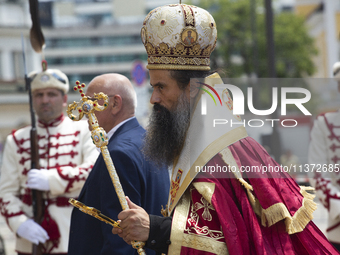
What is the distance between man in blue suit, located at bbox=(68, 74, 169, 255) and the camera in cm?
311

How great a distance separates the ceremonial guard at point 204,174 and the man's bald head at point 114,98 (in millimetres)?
734

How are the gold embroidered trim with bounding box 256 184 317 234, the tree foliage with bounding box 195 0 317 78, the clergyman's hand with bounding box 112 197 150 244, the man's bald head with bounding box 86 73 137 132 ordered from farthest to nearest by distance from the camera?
1. the tree foliage with bounding box 195 0 317 78
2. the man's bald head with bounding box 86 73 137 132
3. the clergyman's hand with bounding box 112 197 150 244
4. the gold embroidered trim with bounding box 256 184 317 234

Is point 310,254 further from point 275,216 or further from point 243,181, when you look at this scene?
point 243,181

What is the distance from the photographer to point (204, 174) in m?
2.55

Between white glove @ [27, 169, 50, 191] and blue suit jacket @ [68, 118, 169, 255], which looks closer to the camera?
blue suit jacket @ [68, 118, 169, 255]

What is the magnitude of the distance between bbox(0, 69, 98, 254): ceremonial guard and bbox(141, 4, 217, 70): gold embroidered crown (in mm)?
2158

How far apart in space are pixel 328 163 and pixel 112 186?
2.62 m

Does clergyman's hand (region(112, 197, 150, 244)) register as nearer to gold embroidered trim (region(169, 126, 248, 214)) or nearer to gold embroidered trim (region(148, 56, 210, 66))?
gold embroidered trim (region(169, 126, 248, 214))

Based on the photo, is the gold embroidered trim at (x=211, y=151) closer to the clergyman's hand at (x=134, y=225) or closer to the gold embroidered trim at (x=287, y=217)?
the clergyman's hand at (x=134, y=225)

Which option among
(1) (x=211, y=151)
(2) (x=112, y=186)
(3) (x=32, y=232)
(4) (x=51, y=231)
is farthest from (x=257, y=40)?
(1) (x=211, y=151)

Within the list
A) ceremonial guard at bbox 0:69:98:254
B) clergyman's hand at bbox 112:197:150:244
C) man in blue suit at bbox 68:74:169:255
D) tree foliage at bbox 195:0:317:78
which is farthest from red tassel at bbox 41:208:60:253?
tree foliage at bbox 195:0:317:78

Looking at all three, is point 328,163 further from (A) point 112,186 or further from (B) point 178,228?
(B) point 178,228

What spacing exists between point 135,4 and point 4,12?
16393 mm

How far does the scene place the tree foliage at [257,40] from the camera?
3928cm
